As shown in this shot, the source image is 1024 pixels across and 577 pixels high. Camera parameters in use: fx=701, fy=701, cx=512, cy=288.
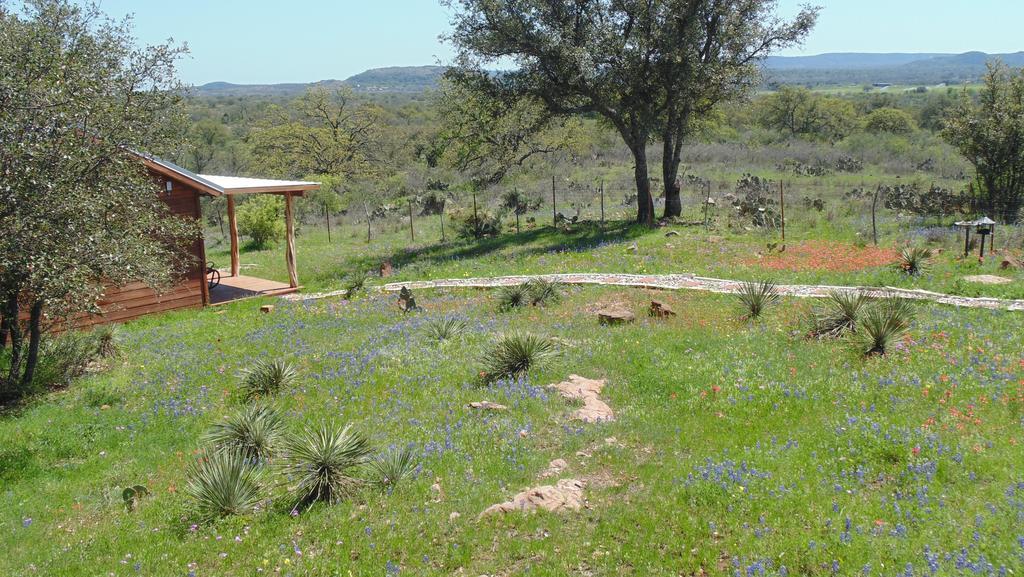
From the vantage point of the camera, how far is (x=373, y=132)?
185 ft

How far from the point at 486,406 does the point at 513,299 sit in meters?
6.11

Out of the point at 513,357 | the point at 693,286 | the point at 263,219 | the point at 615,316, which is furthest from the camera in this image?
the point at 263,219

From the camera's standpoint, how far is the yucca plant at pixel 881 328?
31.1 feet

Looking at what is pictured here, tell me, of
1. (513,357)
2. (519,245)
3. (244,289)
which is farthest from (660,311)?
(244,289)

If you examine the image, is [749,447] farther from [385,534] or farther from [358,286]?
[358,286]

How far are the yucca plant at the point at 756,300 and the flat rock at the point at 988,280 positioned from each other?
438 cm

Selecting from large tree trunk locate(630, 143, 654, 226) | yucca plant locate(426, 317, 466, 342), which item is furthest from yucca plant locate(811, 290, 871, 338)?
large tree trunk locate(630, 143, 654, 226)

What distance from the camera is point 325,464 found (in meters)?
6.84

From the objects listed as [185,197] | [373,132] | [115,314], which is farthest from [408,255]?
[373,132]

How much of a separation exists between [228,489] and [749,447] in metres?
5.19

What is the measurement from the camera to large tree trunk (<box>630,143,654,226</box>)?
2378cm

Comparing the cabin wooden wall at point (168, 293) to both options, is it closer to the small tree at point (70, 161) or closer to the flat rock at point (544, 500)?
the small tree at point (70, 161)

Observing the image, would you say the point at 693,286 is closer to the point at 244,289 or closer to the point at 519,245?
the point at 519,245

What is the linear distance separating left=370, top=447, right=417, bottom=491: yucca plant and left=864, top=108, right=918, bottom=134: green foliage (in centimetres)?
6387
